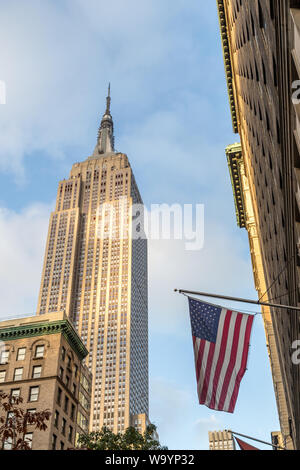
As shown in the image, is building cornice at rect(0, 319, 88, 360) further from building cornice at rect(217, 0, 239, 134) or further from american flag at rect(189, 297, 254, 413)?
american flag at rect(189, 297, 254, 413)

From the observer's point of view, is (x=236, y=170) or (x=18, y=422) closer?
(x=18, y=422)

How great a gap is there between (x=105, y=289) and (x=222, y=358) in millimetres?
160265

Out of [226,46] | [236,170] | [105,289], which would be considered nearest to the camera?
[226,46]

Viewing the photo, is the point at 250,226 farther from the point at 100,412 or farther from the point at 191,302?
the point at 100,412

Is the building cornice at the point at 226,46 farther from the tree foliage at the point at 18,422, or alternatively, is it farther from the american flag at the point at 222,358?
the american flag at the point at 222,358

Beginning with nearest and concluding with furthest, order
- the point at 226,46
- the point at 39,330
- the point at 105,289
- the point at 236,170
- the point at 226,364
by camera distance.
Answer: the point at 226,364 < the point at 226,46 < the point at 39,330 < the point at 236,170 < the point at 105,289

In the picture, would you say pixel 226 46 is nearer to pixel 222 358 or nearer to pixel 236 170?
pixel 236 170

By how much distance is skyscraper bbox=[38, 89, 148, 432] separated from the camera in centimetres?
15375

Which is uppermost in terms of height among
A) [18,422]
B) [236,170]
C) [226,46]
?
[236,170]

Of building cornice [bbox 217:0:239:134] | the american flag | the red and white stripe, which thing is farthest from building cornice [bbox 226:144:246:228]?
the red and white stripe

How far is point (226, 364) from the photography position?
1533cm

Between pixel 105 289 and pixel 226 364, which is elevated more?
pixel 105 289

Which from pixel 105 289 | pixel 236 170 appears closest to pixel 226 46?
pixel 236 170
